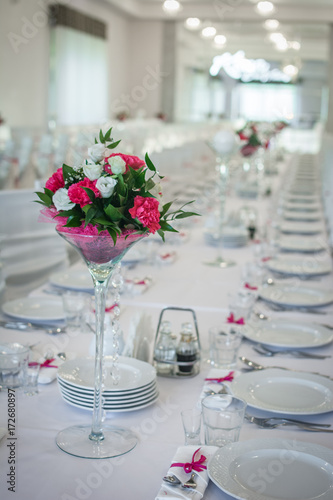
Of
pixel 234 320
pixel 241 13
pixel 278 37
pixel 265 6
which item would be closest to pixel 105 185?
pixel 234 320

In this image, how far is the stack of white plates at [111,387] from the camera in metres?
1.46

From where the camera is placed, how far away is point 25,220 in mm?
3332

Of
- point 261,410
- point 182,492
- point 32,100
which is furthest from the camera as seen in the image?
point 32,100

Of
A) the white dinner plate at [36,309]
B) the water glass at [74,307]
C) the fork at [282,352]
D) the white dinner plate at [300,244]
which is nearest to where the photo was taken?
the fork at [282,352]

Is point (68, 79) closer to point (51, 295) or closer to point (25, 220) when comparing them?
point (25, 220)

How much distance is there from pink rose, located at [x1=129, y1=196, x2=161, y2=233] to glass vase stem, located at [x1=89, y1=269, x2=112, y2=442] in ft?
0.52

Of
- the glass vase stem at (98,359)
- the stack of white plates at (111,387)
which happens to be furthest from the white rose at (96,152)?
the stack of white plates at (111,387)

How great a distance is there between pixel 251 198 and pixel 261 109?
25630 millimetres

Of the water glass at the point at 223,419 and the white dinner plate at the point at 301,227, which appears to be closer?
the water glass at the point at 223,419

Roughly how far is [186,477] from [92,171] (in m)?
0.57

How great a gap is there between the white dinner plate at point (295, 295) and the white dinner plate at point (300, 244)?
835 mm

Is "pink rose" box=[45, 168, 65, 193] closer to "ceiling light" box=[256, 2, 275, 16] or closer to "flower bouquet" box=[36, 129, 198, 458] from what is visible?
"flower bouquet" box=[36, 129, 198, 458]

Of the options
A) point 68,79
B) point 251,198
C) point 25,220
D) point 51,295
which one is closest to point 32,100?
point 68,79

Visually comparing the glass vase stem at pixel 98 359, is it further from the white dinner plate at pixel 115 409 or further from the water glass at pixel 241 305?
the water glass at pixel 241 305
